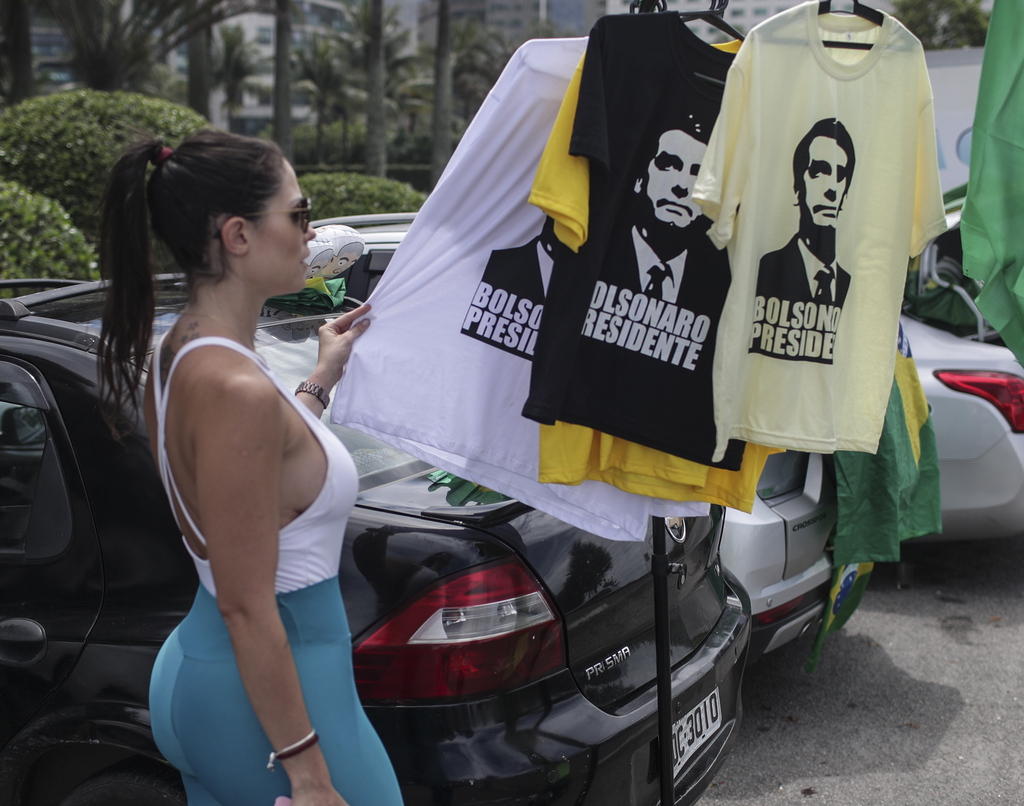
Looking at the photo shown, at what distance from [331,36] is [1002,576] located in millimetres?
62421

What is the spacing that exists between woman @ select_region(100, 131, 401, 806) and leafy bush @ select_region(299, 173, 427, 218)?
900cm

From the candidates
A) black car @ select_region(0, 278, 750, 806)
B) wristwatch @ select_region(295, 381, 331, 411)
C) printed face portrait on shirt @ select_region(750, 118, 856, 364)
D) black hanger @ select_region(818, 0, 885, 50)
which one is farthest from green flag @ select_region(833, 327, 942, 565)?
wristwatch @ select_region(295, 381, 331, 411)

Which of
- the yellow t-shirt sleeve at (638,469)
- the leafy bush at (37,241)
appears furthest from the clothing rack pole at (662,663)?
the leafy bush at (37,241)

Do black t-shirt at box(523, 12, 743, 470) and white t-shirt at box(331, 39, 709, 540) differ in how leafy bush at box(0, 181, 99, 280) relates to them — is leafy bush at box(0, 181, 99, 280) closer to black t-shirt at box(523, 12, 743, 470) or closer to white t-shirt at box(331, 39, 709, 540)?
white t-shirt at box(331, 39, 709, 540)

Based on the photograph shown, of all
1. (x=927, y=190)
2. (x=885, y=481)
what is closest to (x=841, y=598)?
(x=885, y=481)

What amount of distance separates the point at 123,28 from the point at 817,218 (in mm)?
19182

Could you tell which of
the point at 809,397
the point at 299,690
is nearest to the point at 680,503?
the point at 809,397

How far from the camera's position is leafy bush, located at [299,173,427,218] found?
35.2ft

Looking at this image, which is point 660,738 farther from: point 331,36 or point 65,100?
point 331,36

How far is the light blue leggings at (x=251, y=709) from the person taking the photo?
1.73 m

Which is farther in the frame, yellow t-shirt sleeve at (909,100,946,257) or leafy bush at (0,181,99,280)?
leafy bush at (0,181,99,280)

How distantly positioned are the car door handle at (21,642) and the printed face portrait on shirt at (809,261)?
1689 mm

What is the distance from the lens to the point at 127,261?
1.79m

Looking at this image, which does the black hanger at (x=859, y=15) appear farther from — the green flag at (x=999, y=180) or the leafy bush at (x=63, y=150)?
the leafy bush at (x=63, y=150)
